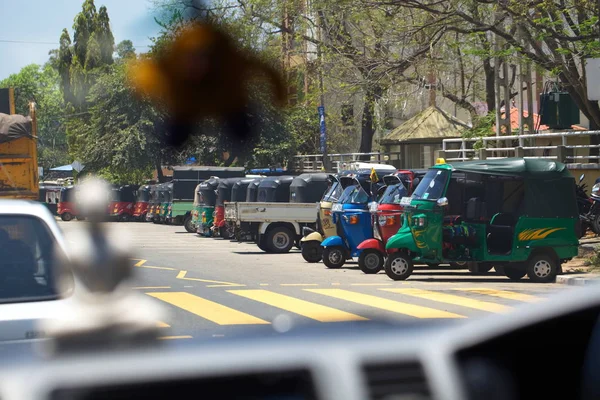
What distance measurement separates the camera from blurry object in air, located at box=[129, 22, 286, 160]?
1986 inches

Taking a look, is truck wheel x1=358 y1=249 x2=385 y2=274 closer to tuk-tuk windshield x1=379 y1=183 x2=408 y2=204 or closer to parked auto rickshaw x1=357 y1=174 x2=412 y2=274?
parked auto rickshaw x1=357 y1=174 x2=412 y2=274

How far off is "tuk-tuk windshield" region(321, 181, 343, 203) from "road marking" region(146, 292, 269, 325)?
6925 mm

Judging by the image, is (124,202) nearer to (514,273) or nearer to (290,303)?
(514,273)

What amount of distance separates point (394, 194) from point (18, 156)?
7.68m

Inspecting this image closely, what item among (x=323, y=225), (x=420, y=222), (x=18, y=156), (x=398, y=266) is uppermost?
(x=18, y=156)

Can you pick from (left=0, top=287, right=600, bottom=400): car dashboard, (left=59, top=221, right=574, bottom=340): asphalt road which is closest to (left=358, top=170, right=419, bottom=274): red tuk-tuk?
(left=59, top=221, right=574, bottom=340): asphalt road

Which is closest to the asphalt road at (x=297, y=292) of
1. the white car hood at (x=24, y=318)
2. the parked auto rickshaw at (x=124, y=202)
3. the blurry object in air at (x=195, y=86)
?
the white car hood at (x=24, y=318)

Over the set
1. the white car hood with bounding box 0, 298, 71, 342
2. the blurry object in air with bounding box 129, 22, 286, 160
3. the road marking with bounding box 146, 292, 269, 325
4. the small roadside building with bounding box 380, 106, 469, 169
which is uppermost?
the blurry object in air with bounding box 129, 22, 286, 160

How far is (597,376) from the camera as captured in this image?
1799 millimetres

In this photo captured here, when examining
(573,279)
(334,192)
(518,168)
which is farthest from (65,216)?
(573,279)

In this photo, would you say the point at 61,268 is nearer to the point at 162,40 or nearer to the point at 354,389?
the point at 354,389

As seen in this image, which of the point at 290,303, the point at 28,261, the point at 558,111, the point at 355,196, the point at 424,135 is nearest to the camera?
the point at 28,261

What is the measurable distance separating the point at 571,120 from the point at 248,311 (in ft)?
74.6

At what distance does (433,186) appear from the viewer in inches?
670
